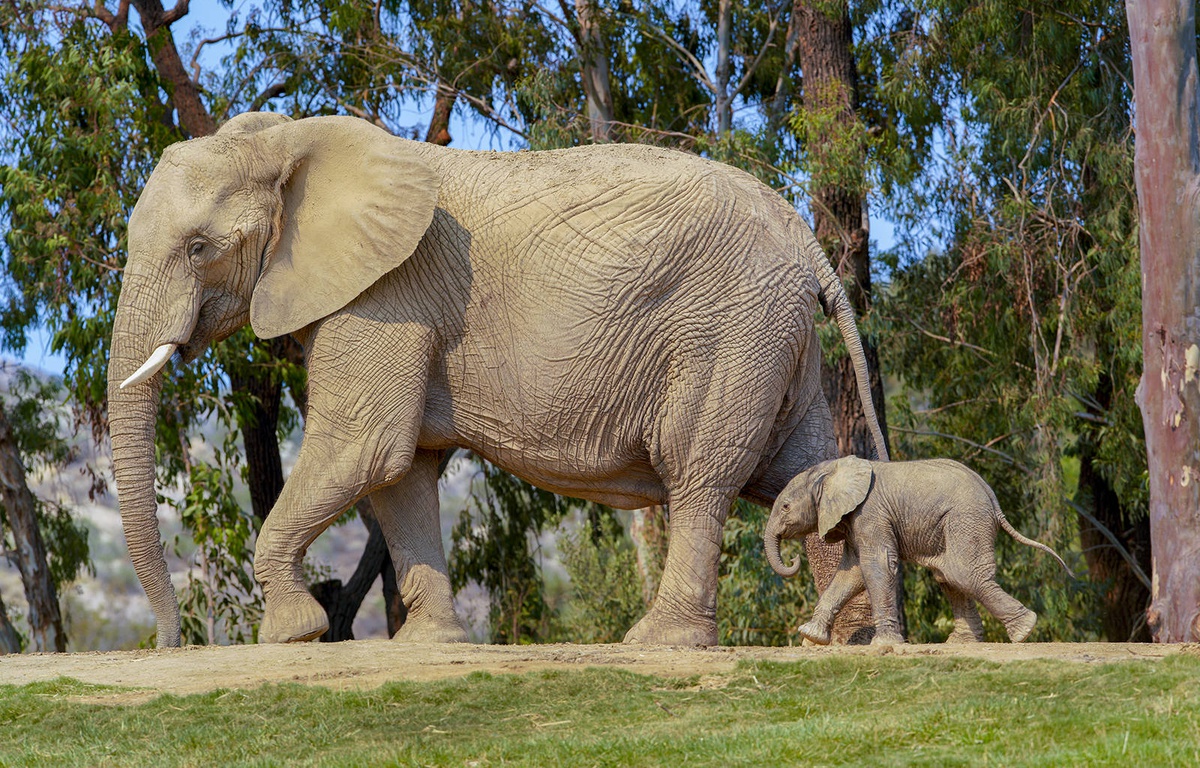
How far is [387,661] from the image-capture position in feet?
23.8

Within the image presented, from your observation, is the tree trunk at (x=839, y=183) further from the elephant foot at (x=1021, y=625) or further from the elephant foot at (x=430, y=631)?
the elephant foot at (x=430, y=631)

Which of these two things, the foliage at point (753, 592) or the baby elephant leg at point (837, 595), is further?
the foliage at point (753, 592)

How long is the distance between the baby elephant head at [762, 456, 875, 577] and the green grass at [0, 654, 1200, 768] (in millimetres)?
1477

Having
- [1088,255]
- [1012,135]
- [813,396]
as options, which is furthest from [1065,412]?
[813,396]

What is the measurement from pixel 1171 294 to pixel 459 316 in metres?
5.71

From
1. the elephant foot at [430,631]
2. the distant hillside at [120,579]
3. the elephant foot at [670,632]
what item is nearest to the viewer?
the elephant foot at [670,632]

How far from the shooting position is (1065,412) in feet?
45.8

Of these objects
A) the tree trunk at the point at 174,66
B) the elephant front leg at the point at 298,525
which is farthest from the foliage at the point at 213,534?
the elephant front leg at the point at 298,525

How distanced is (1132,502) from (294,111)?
9.78 m

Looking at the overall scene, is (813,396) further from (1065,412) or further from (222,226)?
(1065,412)

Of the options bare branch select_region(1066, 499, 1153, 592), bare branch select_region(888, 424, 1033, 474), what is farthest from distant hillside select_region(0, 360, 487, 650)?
bare branch select_region(888, 424, 1033, 474)

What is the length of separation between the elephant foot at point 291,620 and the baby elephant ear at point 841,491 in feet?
8.78

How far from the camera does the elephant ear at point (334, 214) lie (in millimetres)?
8352

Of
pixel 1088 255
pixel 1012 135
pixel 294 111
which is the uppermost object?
pixel 294 111
